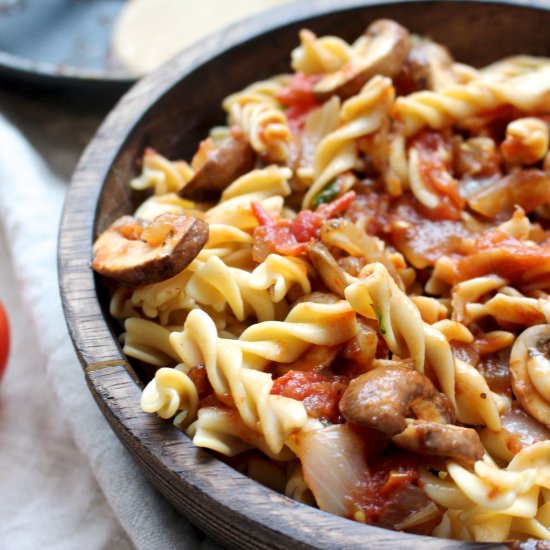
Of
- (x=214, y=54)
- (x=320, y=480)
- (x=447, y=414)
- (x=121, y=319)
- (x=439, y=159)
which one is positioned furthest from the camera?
(x=214, y=54)

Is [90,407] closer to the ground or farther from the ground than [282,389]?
closer to the ground

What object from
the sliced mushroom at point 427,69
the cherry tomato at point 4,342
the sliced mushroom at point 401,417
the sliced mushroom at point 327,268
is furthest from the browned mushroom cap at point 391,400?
the cherry tomato at point 4,342

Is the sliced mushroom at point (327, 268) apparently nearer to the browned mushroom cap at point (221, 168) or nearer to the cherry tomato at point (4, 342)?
the browned mushroom cap at point (221, 168)

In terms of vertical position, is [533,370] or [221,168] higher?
[221,168]

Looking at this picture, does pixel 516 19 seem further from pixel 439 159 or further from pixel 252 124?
pixel 252 124

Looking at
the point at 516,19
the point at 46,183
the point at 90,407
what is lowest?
the point at 90,407

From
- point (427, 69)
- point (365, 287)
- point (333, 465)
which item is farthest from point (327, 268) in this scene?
point (427, 69)

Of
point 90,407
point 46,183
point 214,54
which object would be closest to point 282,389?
point 90,407

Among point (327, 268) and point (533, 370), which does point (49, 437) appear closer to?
point (327, 268)
